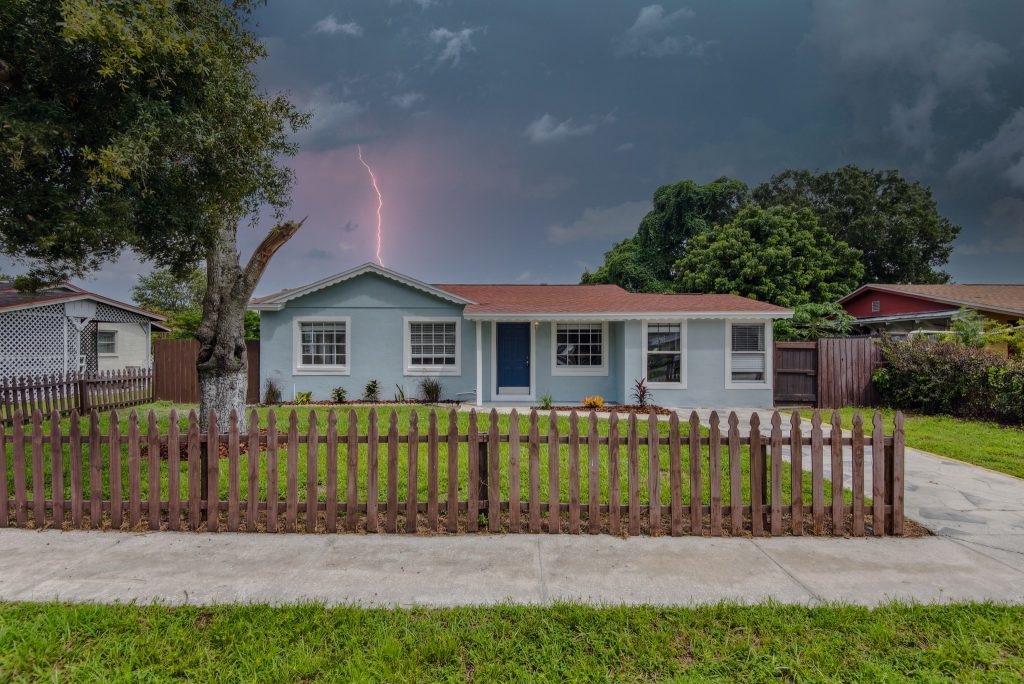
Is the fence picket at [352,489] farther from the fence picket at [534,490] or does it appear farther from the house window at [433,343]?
the house window at [433,343]

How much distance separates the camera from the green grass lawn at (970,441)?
7.08m

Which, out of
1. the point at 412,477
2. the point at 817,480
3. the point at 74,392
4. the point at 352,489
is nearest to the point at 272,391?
the point at 74,392

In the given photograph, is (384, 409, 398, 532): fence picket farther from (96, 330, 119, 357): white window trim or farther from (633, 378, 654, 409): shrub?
(96, 330, 119, 357): white window trim

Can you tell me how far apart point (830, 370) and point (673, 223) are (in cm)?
2173

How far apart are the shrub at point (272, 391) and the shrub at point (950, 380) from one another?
54.5 ft

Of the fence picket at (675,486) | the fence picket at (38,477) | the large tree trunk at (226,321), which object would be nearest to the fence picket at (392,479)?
the fence picket at (675,486)

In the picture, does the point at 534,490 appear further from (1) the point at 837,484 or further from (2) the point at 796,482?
(1) the point at 837,484

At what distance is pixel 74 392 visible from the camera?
450 inches

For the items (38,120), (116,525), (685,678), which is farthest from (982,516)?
(38,120)

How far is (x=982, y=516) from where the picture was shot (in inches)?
187

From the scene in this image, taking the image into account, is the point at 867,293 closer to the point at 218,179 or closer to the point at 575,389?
the point at 575,389

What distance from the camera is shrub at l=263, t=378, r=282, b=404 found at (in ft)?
44.3

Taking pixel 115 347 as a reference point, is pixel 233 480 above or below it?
below

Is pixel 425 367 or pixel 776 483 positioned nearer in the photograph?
pixel 776 483
